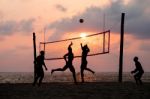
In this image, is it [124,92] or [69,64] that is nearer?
[124,92]

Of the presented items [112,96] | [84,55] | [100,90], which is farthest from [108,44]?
[112,96]

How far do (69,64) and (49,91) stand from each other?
4.17 m

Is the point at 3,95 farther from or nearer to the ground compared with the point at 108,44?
nearer to the ground

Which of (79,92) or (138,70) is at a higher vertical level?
(138,70)

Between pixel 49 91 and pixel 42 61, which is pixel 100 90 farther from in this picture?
pixel 42 61

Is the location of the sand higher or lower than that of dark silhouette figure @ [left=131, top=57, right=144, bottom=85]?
lower

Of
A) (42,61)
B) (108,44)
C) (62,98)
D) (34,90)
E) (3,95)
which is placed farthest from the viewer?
(108,44)

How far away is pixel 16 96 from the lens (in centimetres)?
2070

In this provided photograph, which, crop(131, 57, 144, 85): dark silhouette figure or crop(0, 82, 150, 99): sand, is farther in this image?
crop(131, 57, 144, 85): dark silhouette figure

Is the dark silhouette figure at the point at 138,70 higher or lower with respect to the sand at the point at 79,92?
higher

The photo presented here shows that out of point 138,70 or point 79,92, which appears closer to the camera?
point 79,92

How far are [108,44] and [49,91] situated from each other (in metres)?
8.14

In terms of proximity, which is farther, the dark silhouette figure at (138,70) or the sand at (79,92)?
the dark silhouette figure at (138,70)

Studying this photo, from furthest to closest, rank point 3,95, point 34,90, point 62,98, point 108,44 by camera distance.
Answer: point 108,44
point 34,90
point 3,95
point 62,98
